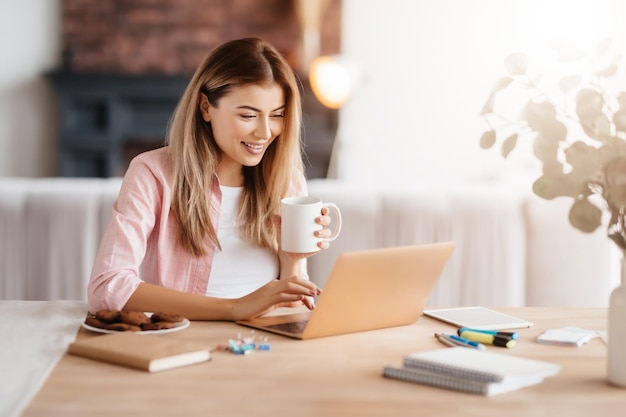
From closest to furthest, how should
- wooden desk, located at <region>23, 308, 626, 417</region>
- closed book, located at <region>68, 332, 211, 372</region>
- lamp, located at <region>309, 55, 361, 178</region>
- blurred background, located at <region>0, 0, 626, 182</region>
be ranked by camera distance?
1. wooden desk, located at <region>23, 308, 626, 417</region>
2. closed book, located at <region>68, 332, 211, 372</region>
3. lamp, located at <region>309, 55, 361, 178</region>
4. blurred background, located at <region>0, 0, 626, 182</region>

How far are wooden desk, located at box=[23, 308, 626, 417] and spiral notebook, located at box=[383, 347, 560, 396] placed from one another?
0.01m

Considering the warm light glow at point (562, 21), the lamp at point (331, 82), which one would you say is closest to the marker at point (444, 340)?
the lamp at point (331, 82)

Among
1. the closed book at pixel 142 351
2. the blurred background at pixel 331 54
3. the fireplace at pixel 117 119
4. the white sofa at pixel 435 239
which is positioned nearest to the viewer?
the closed book at pixel 142 351

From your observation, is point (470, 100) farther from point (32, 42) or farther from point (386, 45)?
point (32, 42)

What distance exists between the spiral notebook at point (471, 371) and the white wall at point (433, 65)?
5113 millimetres

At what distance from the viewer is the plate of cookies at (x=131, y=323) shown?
1.43 meters

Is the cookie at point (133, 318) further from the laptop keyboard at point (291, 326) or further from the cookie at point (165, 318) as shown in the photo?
the laptop keyboard at point (291, 326)

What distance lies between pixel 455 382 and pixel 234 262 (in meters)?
0.99

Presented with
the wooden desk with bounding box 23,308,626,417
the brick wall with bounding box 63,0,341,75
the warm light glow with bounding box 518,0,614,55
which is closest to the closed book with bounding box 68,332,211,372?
the wooden desk with bounding box 23,308,626,417

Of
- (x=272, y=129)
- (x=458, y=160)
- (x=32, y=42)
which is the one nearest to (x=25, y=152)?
(x=32, y=42)

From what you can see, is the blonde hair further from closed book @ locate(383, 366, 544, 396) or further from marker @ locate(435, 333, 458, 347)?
closed book @ locate(383, 366, 544, 396)

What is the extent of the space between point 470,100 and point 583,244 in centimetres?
388

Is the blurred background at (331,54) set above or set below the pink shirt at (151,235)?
above

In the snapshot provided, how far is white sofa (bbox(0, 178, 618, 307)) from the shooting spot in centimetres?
250
